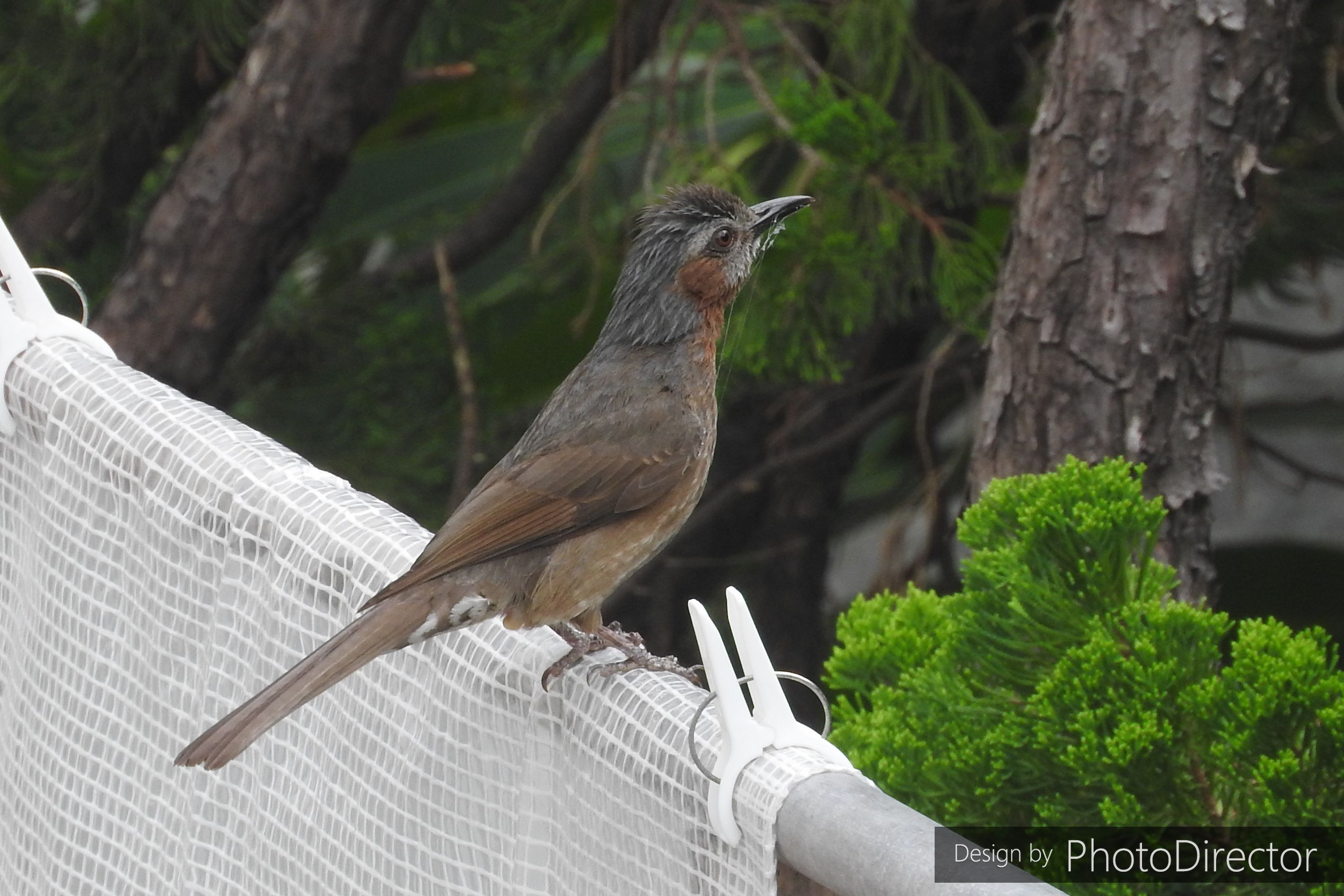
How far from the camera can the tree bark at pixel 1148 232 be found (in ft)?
9.56

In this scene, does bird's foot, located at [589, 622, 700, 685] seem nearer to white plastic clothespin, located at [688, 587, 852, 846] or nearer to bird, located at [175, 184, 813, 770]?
bird, located at [175, 184, 813, 770]

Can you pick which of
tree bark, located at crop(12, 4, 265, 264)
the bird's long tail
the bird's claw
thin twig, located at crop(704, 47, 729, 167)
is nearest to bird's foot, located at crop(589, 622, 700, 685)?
the bird's claw

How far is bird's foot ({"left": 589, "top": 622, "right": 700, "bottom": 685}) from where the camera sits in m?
1.87

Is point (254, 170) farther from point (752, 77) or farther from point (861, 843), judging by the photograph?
point (861, 843)

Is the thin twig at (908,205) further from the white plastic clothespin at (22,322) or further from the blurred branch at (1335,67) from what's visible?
the white plastic clothespin at (22,322)

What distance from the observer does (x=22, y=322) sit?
2.54 m

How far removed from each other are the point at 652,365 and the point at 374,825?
1.36 metres

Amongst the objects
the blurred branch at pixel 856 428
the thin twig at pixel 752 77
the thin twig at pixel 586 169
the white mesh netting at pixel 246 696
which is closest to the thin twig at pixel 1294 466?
the blurred branch at pixel 856 428

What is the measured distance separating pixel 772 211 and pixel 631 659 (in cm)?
145

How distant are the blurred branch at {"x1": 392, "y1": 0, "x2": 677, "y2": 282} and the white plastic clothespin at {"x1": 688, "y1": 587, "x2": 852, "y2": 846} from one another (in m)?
3.78

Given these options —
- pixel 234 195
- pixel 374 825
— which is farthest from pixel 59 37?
pixel 374 825

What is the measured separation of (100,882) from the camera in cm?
227

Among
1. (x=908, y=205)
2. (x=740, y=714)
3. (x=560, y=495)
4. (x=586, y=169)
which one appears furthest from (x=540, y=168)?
(x=740, y=714)

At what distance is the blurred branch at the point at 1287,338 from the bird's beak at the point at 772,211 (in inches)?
83.8
